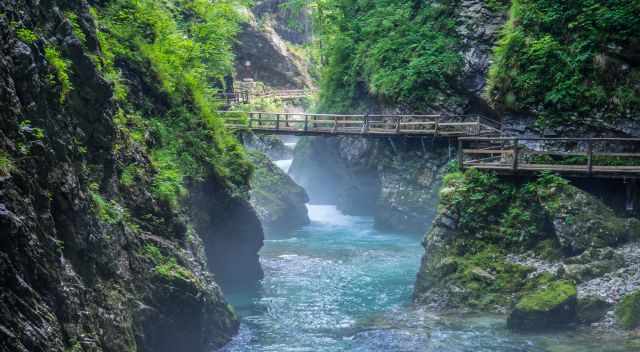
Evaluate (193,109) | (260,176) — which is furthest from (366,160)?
(193,109)

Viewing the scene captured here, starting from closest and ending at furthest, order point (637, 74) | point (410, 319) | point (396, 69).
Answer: point (410, 319)
point (637, 74)
point (396, 69)

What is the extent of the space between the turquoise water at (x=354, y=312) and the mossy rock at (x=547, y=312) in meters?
0.41

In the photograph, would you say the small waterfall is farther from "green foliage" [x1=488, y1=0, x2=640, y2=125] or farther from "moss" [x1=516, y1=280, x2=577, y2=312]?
"moss" [x1=516, y1=280, x2=577, y2=312]

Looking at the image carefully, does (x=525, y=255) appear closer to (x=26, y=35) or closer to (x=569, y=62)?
(x=569, y=62)

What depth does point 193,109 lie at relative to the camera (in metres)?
20.4

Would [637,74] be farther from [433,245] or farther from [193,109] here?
[193,109]

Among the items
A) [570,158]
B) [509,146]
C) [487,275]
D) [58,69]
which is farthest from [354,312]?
[58,69]

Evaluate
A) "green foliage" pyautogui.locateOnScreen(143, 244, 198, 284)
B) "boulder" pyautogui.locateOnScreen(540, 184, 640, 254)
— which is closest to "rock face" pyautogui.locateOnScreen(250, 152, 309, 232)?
"boulder" pyautogui.locateOnScreen(540, 184, 640, 254)

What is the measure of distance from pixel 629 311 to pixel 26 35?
47.7 ft

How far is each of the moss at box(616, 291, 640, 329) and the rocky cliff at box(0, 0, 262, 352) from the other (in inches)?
401

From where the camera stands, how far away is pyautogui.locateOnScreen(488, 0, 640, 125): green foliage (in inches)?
787

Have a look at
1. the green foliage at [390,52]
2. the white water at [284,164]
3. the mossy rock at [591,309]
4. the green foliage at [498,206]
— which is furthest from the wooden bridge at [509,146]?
the white water at [284,164]

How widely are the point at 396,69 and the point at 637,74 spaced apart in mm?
13276

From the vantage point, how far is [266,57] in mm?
60531
